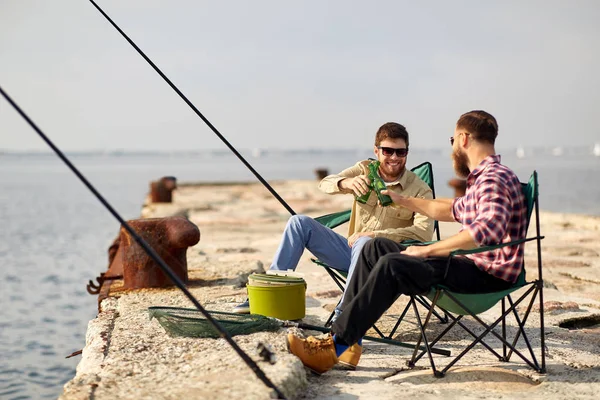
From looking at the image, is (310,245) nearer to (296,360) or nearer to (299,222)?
(299,222)

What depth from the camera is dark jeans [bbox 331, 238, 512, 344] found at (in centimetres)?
349

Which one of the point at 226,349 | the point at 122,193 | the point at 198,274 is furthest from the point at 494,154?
the point at 122,193

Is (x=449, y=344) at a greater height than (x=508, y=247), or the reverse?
(x=508, y=247)

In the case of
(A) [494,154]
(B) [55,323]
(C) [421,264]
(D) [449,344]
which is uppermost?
(A) [494,154]

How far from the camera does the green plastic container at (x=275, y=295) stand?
433cm

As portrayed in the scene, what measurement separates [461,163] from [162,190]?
12.3 metres

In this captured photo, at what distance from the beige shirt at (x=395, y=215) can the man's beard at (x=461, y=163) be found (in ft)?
1.94

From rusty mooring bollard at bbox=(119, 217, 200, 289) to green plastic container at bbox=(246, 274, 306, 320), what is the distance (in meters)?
1.39

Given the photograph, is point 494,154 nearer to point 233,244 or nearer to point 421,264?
point 421,264

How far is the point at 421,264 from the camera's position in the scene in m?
3.51

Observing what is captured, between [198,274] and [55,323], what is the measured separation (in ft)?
9.55

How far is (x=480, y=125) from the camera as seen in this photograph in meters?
3.69

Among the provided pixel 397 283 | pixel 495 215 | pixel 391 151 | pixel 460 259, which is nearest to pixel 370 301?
pixel 397 283

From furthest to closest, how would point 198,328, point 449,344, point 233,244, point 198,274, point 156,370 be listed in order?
point 233,244
point 198,274
point 449,344
point 198,328
point 156,370
